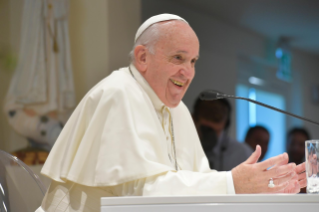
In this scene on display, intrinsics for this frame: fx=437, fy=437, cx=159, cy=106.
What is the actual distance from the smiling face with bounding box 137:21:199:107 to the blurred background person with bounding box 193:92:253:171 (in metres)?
2.88

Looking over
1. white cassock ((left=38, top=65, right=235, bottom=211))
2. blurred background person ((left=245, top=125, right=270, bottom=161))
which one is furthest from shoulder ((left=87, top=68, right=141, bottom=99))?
blurred background person ((left=245, top=125, right=270, bottom=161))

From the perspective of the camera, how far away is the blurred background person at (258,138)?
520cm

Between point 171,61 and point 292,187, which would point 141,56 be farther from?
point 292,187

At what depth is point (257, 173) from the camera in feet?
5.71

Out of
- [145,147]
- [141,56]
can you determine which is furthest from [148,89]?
[145,147]

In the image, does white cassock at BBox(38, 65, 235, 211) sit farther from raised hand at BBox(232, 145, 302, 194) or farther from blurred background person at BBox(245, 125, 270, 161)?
blurred background person at BBox(245, 125, 270, 161)

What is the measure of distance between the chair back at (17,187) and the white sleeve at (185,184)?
767 millimetres

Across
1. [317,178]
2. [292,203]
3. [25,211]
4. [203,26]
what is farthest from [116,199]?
[203,26]

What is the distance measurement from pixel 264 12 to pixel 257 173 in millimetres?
3859

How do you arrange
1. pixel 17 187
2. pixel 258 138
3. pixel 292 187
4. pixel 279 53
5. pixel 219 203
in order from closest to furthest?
pixel 219 203, pixel 292 187, pixel 17 187, pixel 258 138, pixel 279 53

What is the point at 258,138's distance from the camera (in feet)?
17.1

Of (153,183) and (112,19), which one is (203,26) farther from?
(153,183)

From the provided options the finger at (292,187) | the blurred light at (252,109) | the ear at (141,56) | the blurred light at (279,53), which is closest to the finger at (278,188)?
the finger at (292,187)

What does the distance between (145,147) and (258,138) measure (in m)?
3.44
